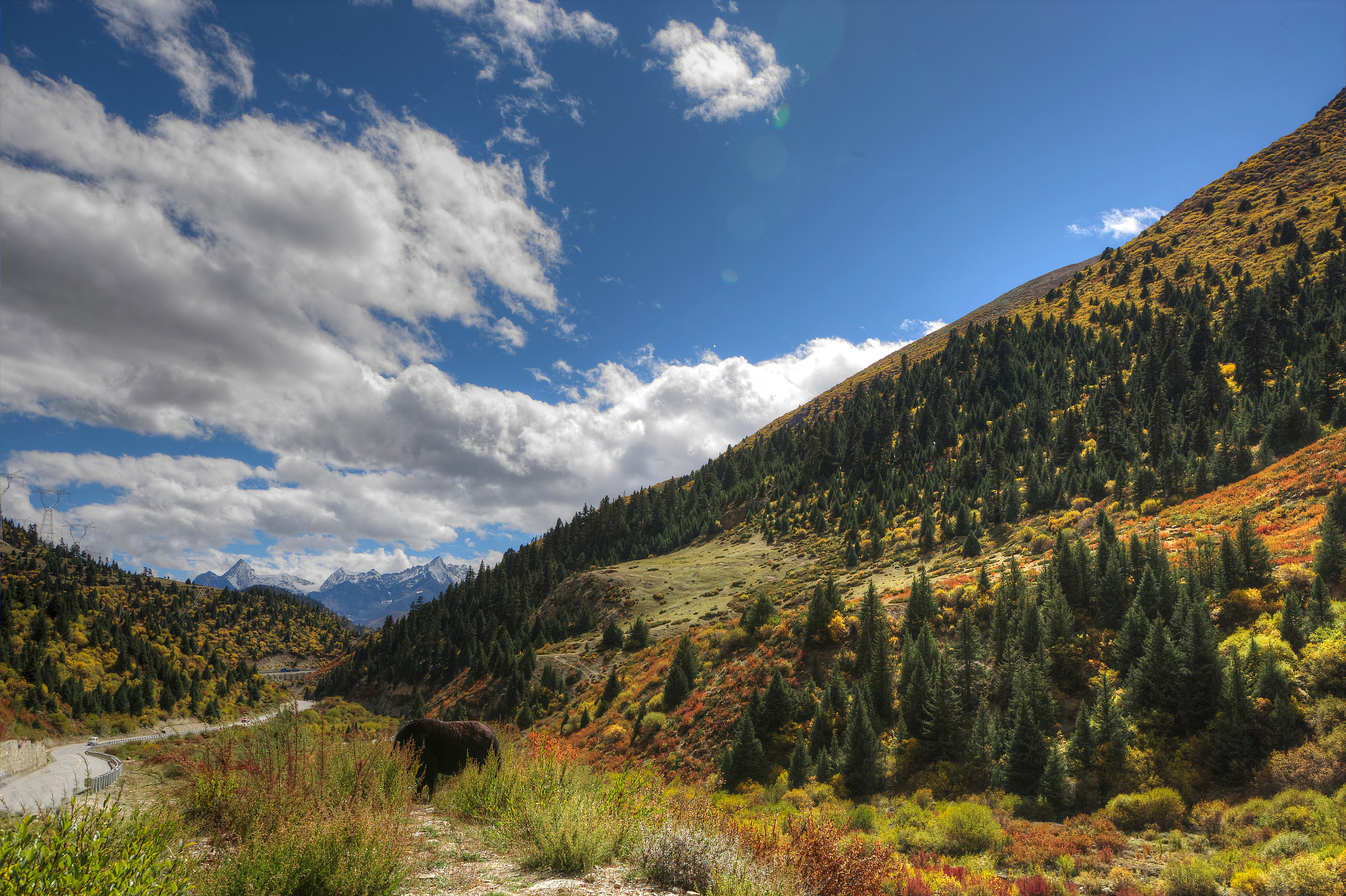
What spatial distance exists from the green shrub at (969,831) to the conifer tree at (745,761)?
968 centimetres

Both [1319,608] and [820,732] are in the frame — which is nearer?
[1319,608]

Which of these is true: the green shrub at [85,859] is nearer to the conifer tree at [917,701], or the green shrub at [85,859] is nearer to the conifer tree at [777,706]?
the conifer tree at [917,701]

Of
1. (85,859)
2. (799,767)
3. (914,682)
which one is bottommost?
(799,767)

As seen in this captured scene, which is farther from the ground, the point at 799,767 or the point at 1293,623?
the point at 1293,623

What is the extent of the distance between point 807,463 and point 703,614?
180 feet

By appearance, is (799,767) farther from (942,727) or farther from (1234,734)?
(1234,734)

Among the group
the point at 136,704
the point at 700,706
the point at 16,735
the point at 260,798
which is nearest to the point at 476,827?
the point at 260,798

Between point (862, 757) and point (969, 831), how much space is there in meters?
6.71

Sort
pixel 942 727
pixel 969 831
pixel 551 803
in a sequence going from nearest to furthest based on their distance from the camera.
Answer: pixel 551 803, pixel 969 831, pixel 942 727

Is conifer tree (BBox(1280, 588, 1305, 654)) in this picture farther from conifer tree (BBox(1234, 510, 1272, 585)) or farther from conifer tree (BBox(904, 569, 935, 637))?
conifer tree (BBox(904, 569, 935, 637))

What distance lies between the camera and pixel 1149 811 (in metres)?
15.8

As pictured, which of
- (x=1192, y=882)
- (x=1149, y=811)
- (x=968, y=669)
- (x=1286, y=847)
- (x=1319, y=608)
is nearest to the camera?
(x=1192, y=882)

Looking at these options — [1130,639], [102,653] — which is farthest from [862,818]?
[102,653]

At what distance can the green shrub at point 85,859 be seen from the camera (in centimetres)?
367
